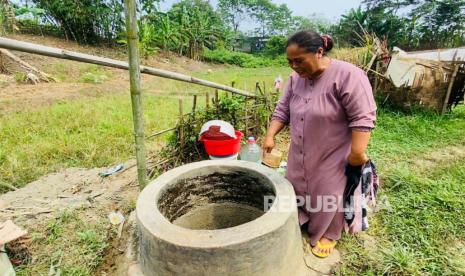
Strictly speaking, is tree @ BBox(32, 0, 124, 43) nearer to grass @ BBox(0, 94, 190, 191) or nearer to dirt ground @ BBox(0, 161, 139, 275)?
grass @ BBox(0, 94, 190, 191)

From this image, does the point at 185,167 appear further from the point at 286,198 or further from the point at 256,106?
the point at 256,106

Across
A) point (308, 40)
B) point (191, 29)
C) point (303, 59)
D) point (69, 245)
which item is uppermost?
point (191, 29)

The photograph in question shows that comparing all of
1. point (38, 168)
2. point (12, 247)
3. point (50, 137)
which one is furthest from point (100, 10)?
point (12, 247)

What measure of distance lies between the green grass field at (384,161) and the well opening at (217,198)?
0.73m

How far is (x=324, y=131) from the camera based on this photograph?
201 cm

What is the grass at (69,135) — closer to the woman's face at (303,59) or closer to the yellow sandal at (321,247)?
the woman's face at (303,59)

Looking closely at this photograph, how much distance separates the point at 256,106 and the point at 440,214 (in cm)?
245

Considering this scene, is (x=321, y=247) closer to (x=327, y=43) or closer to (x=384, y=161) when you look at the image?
(x=327, y=43)

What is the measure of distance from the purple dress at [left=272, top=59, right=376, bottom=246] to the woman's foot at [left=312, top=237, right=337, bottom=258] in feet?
0.12

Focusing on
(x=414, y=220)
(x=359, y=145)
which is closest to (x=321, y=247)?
(x=359, y=145)

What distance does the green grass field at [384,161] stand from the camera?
2287mm

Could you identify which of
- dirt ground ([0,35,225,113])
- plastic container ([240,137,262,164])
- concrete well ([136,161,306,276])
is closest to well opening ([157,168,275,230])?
concrete well ([136,161,306,276])

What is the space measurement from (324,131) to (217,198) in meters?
0.99

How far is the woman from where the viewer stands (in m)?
1.85
